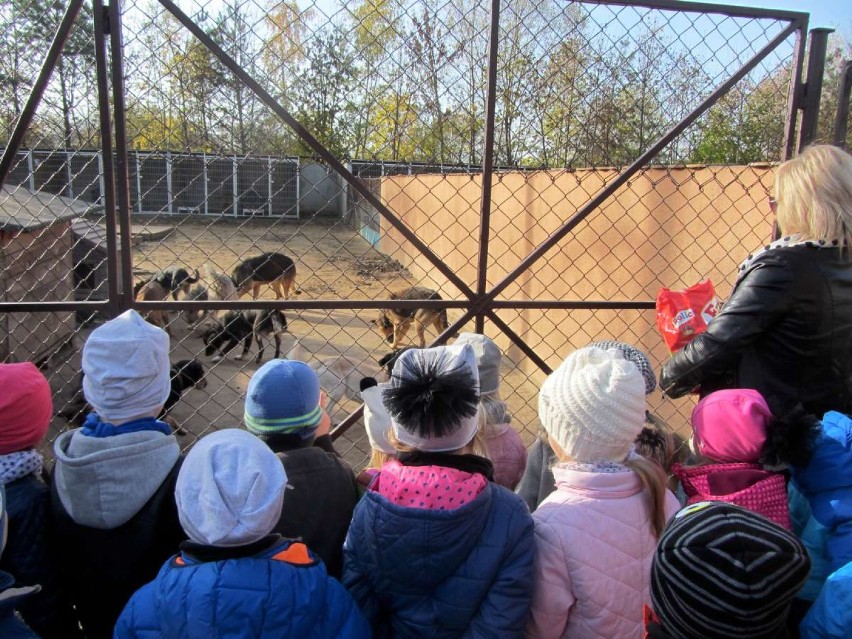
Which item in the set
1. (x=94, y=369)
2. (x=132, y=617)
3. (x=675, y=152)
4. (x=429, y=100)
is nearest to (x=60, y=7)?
(x=429, y=100)

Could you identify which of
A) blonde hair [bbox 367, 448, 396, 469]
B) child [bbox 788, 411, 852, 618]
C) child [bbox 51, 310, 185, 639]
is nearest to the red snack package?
child [bbox 788, 411, 852, 618]

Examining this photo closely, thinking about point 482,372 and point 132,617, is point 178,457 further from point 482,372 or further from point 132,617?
point 482,372

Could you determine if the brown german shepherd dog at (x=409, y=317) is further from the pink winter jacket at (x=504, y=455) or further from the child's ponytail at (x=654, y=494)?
the child's ponytail at (x=654, y=494)

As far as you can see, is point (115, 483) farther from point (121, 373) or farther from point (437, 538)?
point (437, 538)

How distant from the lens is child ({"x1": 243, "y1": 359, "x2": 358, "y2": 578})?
1703mm

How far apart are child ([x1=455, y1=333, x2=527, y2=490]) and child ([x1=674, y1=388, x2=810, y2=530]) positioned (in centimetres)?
59

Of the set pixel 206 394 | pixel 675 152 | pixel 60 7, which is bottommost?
pixel 206 394

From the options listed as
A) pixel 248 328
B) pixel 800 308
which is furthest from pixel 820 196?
pixel 248 328

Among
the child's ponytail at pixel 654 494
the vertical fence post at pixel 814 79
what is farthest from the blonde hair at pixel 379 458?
the vertical fence post at pixel 814 79

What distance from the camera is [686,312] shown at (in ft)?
8.04

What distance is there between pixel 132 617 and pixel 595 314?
167 inches

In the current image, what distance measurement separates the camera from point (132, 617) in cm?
128

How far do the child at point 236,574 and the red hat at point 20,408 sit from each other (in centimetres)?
66

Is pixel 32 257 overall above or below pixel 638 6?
below
